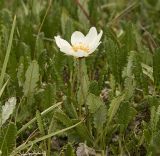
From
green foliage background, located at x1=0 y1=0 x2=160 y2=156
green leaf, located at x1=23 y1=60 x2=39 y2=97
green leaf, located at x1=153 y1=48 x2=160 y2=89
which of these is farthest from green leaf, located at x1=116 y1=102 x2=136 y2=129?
green leaf, located at x1=23 y1=60 x2=39 y2=97

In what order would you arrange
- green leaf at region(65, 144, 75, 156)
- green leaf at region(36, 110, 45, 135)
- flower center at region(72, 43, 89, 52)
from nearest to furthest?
green leaf at region(65, 144, 75, 156) < green leaf at region(36, 110, 45, 135) < flower center at region(72, 43, 89, 52)

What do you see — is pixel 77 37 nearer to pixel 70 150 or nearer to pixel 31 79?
pixel 31 79

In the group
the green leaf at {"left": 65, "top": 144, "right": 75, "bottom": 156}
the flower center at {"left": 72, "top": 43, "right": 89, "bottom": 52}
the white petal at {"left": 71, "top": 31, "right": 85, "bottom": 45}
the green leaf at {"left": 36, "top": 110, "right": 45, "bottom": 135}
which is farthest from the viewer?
the white petal at {"left": 71, "top": 31, "right": 85, "bottom": 45}

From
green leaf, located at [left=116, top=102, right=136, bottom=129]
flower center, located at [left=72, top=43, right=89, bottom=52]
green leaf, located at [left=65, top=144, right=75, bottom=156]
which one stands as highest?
flower center, located at [left=72, top=43, right=89, bottom=52]

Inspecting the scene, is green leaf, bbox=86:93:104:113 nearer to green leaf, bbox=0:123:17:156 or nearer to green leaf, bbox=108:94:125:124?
green leaf, bbox=108:94:125:124

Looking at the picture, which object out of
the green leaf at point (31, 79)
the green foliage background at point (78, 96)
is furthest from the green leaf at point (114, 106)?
the green leaf at point (31, 79)

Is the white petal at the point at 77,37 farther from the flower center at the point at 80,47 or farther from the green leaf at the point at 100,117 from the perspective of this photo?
the green leaf at the point at 100,117

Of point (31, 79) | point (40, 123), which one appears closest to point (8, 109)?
point (40, 123)
